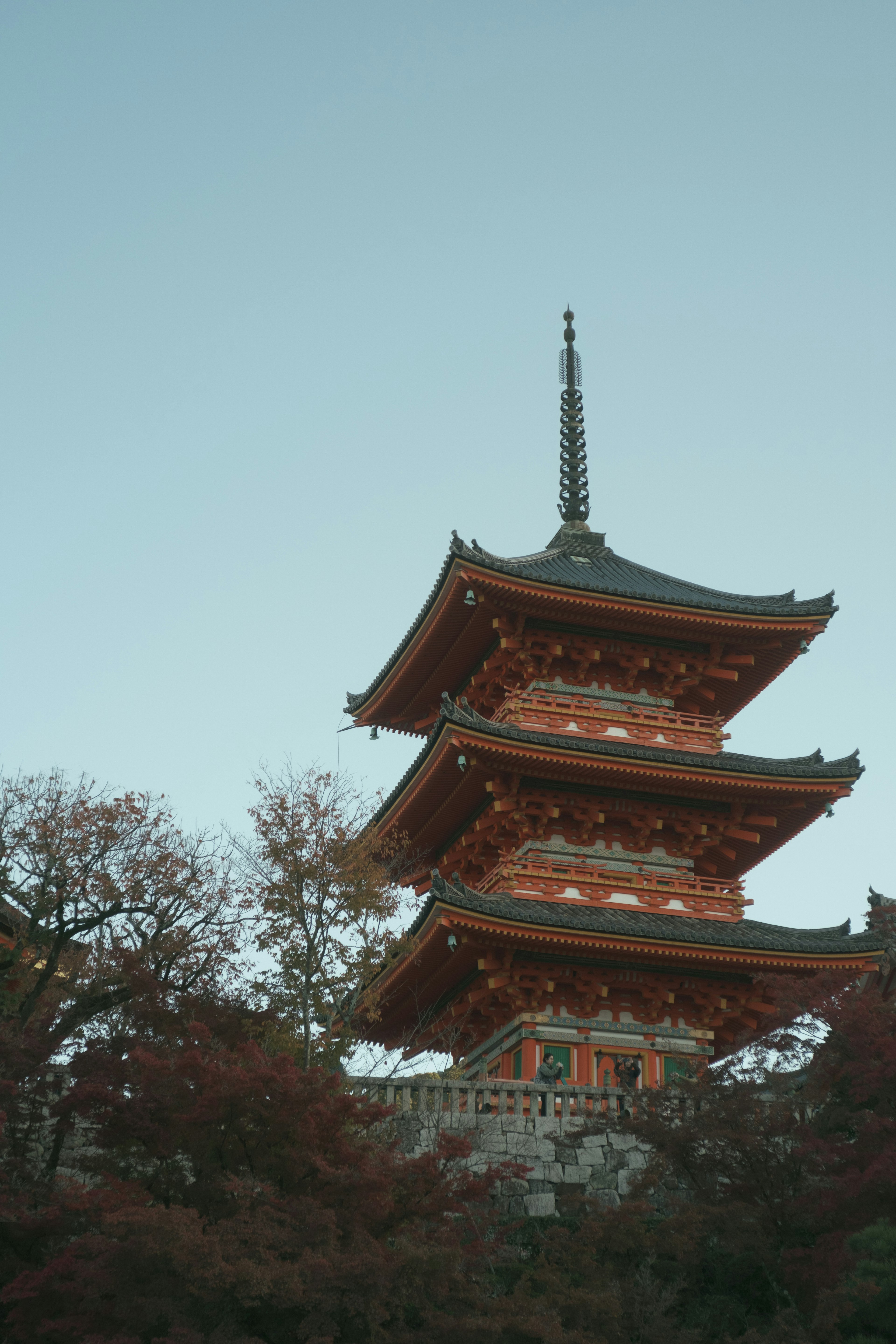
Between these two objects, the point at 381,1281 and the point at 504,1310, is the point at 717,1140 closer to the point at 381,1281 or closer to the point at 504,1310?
the point at 504,1310

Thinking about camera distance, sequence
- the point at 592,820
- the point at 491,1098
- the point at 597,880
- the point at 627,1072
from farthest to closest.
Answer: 1. the point at 592,820
2. the point at 597,880
3. the point at 627,1072
4. the point at 491,1098

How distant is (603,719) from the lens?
28.5 metres

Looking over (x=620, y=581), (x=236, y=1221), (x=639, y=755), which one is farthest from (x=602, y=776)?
(x=236, y=1221)

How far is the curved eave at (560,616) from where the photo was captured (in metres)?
28.0

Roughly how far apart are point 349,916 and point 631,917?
513 centimetres

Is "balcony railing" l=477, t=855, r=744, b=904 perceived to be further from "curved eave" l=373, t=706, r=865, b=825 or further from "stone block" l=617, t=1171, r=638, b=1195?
"stone block" l=617, t=1171, r=638, b=1195

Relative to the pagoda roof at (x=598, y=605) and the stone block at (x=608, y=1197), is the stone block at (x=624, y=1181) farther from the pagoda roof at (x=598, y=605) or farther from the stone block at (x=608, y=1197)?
the pagoda roof at (x=598, y=605)

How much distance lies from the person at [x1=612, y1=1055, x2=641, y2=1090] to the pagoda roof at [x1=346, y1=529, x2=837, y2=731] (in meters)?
8.76

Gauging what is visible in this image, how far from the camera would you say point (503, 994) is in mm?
25422

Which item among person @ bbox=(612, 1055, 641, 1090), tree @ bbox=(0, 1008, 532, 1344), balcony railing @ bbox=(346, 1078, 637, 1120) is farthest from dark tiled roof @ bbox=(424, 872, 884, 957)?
tree @ bbox=(0, 1008, 532, 1344)

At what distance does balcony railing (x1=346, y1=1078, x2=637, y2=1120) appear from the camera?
20.3 meters

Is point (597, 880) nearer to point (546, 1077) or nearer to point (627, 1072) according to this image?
point (627, 1072)

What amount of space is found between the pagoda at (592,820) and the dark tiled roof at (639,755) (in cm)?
6

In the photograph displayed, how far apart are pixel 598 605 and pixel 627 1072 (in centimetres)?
938
